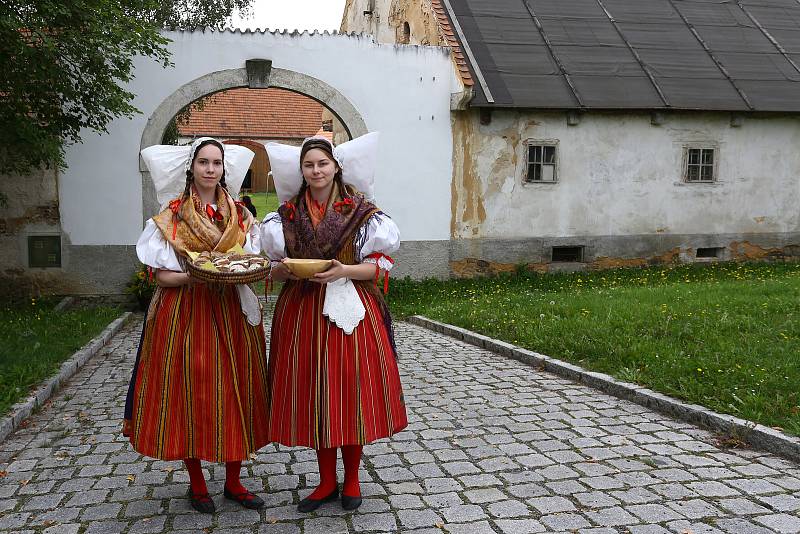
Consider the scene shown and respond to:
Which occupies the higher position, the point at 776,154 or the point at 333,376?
the point at 776,154

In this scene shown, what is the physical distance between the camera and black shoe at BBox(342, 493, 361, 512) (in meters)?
3.80

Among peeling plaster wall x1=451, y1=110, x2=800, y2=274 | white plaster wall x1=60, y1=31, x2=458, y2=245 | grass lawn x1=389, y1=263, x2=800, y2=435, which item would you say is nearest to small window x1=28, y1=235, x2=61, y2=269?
white plaster wall x1=60, y1=31, x2=458, y2=245

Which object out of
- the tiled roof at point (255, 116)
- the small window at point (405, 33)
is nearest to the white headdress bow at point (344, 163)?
the small window at point (405, 33)

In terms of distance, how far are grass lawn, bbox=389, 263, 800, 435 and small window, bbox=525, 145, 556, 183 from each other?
5.88 feet

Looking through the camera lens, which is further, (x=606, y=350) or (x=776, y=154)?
(x=776, y=154)

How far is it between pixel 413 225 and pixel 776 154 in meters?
7.25

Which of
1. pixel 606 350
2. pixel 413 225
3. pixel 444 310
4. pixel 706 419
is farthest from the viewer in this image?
pixel 413 225

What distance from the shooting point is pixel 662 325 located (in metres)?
7.49

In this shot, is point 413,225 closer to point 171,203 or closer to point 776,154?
point 776,154

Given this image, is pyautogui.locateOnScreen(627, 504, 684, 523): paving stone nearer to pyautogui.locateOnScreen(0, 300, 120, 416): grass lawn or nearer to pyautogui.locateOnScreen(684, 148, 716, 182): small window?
pyautogui.locateOnScreen(0, 300, 120, 416): grass lawn

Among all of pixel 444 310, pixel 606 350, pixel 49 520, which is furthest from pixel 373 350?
pixel 444 310

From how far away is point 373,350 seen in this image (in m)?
3.70

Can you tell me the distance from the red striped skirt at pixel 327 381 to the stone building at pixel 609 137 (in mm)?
8921

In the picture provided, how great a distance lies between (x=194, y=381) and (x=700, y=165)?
40.4 feet
